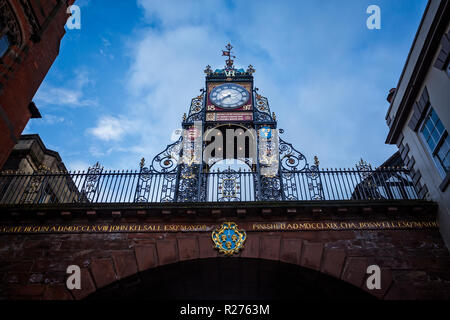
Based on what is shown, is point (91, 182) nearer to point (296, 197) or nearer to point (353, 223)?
point (296, 197)

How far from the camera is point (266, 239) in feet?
30.1

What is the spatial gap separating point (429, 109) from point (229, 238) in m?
7.31

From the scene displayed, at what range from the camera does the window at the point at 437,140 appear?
9.10m

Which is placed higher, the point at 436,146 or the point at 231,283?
the point at 436,146

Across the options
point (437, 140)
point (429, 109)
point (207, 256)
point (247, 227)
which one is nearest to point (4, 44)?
point (207, 256)

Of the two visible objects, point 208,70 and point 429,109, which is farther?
point 208,70

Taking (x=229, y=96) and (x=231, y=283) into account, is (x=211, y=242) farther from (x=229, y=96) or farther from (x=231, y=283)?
(x=229, y=96)

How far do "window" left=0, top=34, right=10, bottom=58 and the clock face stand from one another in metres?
7.66

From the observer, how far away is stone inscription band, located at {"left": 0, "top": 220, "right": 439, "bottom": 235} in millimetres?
9453

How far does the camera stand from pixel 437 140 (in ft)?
31.1

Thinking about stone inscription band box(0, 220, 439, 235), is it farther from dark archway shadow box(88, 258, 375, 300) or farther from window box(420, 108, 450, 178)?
window box(420, 108, 450, 178)

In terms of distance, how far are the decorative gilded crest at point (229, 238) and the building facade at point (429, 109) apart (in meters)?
5.84
